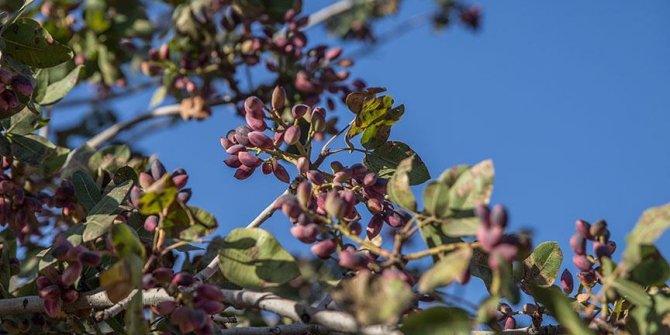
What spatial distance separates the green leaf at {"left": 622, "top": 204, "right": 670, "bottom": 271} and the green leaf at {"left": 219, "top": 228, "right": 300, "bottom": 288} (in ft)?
1.43

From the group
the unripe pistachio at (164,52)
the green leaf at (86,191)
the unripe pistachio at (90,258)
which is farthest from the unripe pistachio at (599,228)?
the unripe pistachio at (164,52)

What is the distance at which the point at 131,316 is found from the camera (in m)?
1.01

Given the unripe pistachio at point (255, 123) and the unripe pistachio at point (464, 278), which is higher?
the unripe pistachio at point (464, 278)

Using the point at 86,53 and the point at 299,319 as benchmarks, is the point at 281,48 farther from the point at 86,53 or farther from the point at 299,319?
the point at 299,319

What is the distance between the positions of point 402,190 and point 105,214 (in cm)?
55

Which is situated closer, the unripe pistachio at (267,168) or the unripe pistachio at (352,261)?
the unripe pistachio at (352,261)

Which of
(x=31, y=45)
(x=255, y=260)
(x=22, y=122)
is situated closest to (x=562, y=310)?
(x=255, y=260)

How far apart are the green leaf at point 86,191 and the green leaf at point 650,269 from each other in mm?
1014

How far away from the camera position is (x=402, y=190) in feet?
3.47

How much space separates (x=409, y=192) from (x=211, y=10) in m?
2.01

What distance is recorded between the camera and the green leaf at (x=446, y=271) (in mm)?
832

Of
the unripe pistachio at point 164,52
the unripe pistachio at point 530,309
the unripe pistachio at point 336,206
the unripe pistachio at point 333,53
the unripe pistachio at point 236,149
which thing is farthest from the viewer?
the unripe pistachio at point 164,52

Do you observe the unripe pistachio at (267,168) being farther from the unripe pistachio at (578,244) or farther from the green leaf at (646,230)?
the green leaf at (646,230)

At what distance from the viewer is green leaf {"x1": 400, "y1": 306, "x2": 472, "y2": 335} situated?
0.87 meters
